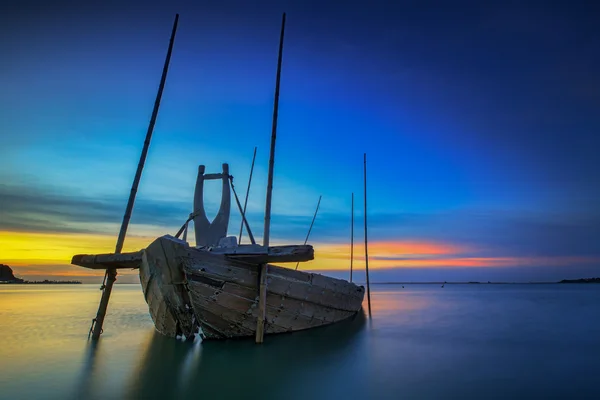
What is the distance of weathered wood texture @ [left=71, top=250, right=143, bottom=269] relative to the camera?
488 inches

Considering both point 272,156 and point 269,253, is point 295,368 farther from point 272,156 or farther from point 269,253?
point 272,156

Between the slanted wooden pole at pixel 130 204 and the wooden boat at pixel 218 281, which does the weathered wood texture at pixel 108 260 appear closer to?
the wooden boat at pixel 218 281

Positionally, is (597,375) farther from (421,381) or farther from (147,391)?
(147,391)

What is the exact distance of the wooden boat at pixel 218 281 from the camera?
11.1 m

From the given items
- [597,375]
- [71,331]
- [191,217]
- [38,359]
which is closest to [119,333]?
[71,331]

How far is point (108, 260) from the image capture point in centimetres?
1267

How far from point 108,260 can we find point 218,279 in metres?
4.29

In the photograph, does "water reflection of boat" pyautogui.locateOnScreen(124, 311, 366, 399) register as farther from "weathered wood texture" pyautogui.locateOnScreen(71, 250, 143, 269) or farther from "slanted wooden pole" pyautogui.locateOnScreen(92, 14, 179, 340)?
"weathered wood texture" pyautogui.locateOnScreen(71, 250, 143, 269)

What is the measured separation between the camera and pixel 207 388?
311 inches

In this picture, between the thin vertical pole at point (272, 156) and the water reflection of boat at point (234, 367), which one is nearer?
the water reflection of boat at point (234, 367)

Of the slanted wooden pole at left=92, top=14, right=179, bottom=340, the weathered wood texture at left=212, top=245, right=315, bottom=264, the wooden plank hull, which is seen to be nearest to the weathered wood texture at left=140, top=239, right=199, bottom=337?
the wooden plank hull

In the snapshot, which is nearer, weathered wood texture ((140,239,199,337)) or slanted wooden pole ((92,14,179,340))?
weathered wood texture ((140,239,199,337))

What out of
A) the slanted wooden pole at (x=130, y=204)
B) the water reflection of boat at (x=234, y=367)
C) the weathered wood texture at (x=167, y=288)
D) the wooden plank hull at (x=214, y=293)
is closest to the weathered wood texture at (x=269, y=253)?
the wooden plank hull at (x=214, y=293)

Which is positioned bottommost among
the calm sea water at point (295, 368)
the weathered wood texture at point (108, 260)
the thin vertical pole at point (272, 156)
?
the calm sea water at point (295, 368)
